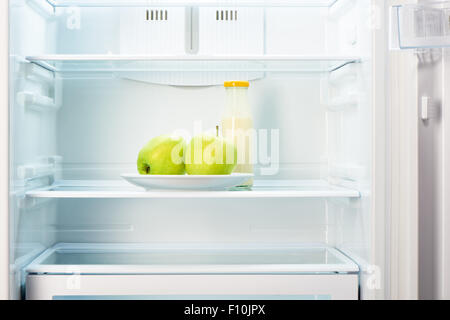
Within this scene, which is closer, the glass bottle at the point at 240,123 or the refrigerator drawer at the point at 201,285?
the refrigerator drawer at the point at 201,285

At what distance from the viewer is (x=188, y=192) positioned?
104cm

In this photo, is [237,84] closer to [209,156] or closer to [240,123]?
[240,123]

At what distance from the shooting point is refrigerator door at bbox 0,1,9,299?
908 mm

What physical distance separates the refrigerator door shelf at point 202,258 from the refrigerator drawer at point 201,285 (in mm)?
15

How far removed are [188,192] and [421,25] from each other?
572 millimetres

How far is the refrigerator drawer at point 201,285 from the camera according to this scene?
0.99 meters

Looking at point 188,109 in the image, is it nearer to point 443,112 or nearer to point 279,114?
point 279,114

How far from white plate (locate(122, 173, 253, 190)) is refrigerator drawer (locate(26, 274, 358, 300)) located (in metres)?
0.19

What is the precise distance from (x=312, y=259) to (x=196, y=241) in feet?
1.05

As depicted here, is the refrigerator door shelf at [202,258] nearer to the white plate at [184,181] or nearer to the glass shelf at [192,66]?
the white plate at [184,181]

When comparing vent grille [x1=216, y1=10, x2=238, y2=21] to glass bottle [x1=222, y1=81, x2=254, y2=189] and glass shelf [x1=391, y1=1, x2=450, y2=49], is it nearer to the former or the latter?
glass bottle [x1=222, y1=81, x2=254, y2=189]

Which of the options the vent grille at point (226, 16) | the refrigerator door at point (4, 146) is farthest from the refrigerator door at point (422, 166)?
the refrigerator door at point (4, 146)

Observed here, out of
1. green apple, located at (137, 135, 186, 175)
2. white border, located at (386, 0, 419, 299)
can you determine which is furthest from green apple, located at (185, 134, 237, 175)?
white border, located at (386, 0, 419, 299)

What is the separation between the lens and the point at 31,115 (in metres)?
1.07
